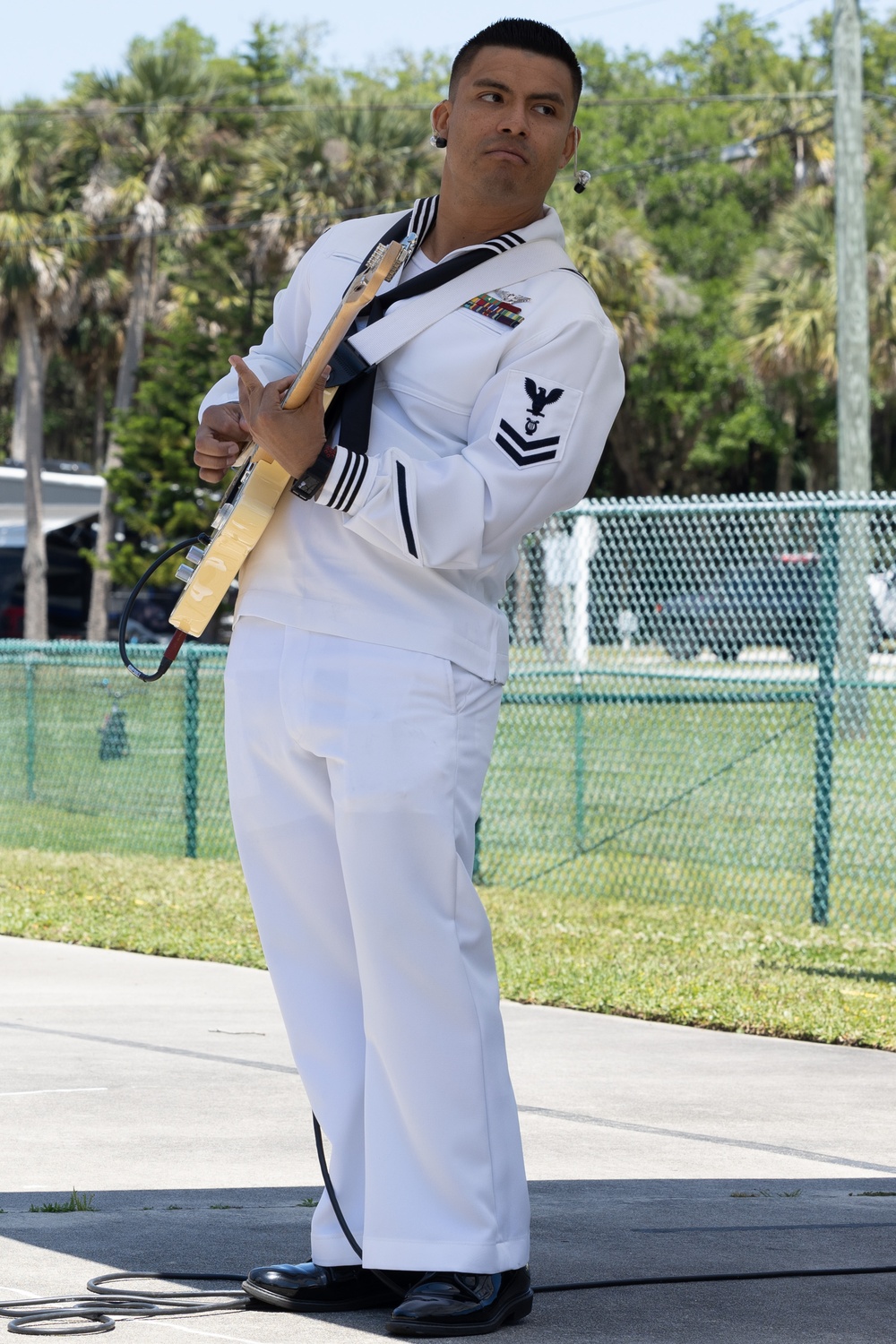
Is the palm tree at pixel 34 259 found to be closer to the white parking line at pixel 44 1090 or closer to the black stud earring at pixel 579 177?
the white parking line at pixel 44 1090

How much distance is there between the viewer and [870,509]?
8.62 metres

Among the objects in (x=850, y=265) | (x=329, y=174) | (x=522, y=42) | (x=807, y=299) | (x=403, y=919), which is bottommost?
(x=403, y=919)

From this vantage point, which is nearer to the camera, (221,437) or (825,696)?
(221,437)

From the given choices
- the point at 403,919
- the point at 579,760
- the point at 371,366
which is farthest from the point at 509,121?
the point at 579,760

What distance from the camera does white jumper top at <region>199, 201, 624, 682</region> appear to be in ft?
9.82

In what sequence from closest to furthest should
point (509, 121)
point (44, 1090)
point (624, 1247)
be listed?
point (509, 121) → point (624, 1247) → point (44, 1090)

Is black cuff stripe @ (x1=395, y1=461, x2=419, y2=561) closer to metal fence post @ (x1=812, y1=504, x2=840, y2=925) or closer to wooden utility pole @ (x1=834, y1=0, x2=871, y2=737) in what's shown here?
metal fence post @ (x1=812, y1=504, x2=840, y2=925)

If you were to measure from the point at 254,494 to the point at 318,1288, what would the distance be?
4.52 ft

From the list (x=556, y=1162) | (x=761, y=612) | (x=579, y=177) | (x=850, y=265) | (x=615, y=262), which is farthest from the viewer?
(x=615, y=262)

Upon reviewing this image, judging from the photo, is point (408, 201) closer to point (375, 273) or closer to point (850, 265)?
point (850, 265)

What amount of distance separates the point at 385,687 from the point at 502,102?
1045 mm

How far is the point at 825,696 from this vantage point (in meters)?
8.92

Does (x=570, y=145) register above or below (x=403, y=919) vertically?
above

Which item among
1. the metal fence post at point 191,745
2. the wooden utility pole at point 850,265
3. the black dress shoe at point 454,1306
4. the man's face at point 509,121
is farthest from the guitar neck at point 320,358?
the wooden utility pole at point 850,265
